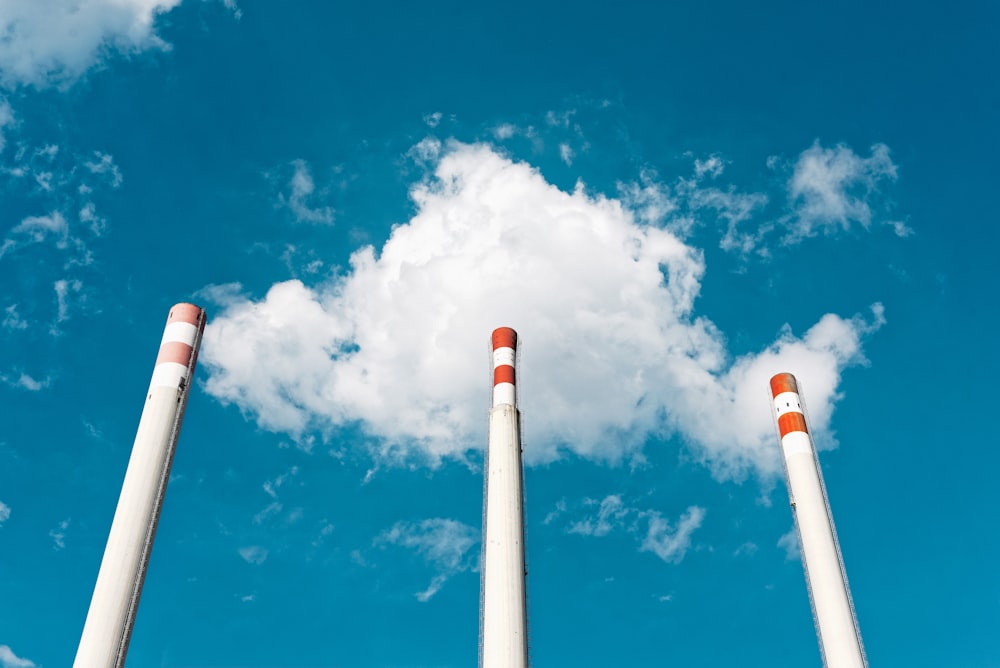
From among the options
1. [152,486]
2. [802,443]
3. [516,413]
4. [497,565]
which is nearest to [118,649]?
[152,486]

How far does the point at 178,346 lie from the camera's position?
121 ft

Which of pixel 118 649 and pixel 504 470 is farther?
pixel 504 470

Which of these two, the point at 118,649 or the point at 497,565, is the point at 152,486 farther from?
the point at 497,565

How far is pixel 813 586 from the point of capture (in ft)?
123

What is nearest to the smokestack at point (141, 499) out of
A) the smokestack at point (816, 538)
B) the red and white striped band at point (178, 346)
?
the red and white striped band at point (178, 346)

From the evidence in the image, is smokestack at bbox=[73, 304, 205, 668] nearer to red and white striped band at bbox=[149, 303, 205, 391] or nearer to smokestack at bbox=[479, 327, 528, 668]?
red and white striped band at bbox=[149, 303, 205, 391]

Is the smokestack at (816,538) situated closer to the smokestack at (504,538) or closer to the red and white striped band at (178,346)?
the smokestack at (504,538)

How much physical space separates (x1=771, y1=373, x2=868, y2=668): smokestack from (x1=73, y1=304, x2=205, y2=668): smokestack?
2555 centimetres

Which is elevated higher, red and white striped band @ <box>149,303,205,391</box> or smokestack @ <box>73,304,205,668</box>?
red and white striped band @ <box>149,303,205,391</box>

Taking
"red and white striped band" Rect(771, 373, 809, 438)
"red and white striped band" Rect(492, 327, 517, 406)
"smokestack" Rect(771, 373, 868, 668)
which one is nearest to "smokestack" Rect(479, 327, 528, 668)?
"red and white striped band" Rect(492, 327, 517, 406)

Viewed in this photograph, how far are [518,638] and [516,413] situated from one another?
32.4ft

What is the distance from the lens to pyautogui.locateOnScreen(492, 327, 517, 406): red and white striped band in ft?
131

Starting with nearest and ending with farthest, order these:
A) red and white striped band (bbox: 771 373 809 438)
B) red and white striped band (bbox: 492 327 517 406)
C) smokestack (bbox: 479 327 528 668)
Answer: smokestack (bbox: 479 327 528 668)
red and white striped band (bbox: 492 327 517 406)
red and white striped band (bbox: 771 373 809 438)

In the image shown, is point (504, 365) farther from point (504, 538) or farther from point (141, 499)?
point (141, 499)
